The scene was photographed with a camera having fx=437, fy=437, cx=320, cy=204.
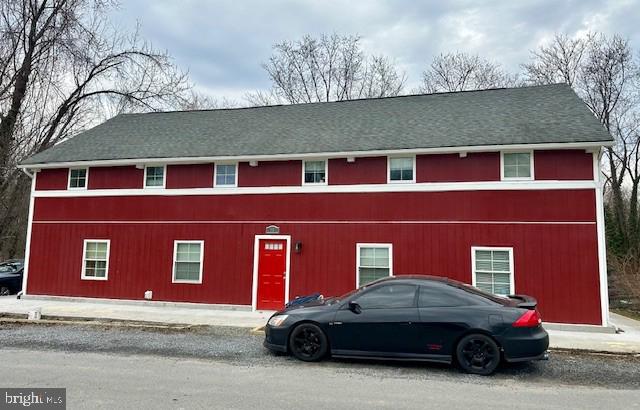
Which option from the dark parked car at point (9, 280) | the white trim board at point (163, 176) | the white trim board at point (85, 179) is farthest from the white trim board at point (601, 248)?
the dark parked car at point (9, 280)

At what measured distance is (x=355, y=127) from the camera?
14.2 meters

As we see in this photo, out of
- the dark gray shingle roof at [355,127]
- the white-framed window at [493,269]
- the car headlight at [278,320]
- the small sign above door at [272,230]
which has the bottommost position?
the car headlight at [278,320]

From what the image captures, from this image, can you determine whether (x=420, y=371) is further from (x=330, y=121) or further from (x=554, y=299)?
(x=330, y=121)

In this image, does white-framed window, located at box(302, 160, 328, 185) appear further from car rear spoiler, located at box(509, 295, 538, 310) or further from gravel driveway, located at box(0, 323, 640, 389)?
car rear spoiler, located at box(509, 295, 538, 310)

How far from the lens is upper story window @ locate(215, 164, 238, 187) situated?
13561 millimetres

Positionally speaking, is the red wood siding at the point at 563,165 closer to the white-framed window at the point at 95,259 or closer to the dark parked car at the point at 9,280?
the white-framed window at the point at 95,259

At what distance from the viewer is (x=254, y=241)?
13.1m

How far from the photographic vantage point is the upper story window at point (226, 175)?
1356cm

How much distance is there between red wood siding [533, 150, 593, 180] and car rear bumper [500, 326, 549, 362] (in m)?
6.00

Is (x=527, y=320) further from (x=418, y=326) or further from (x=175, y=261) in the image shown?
(x=175, y=261)

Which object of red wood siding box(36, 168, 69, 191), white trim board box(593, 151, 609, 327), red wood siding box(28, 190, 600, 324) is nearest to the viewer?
white trim board box(593, 151, 609, 327)

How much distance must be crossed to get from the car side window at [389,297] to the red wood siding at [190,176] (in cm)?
800

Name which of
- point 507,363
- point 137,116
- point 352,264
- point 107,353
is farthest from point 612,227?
point 107,353

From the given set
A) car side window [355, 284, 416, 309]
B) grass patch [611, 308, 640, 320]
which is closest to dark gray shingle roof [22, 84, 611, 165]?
car side window [355, 284, 416, 309]
